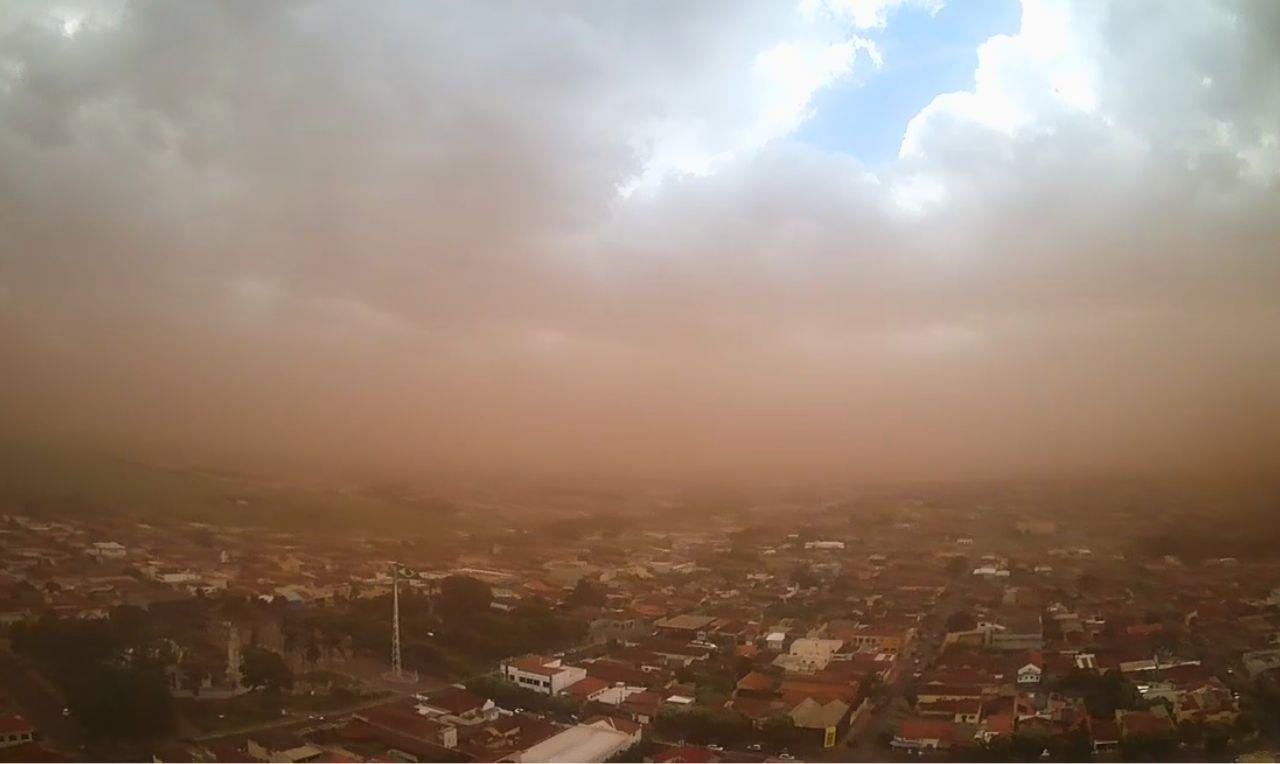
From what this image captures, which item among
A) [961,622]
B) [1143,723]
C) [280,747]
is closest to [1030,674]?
[961,622]

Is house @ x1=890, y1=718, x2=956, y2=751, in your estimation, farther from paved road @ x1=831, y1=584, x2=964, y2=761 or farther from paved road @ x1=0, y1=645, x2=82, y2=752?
paved road @ x1=0, y1=645, x2=82, y2=752

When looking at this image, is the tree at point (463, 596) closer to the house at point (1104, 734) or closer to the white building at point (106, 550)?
the white building at point (106, 550)

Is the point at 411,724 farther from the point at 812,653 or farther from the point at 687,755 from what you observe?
the point at 812,653

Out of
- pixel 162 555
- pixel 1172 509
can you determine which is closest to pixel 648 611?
Result: pixel 162 555

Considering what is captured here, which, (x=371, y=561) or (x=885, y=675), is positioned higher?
(x=371, y=561)

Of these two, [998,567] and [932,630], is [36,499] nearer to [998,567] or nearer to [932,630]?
[932,630]

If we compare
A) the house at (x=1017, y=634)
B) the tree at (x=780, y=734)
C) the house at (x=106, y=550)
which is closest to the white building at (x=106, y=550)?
the house at (x=106, y=550)

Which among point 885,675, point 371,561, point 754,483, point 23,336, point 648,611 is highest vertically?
point 23,336
